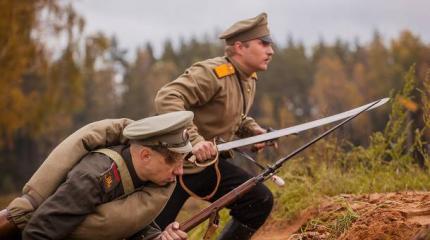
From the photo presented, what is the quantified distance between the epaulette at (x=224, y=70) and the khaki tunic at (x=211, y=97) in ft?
0.06

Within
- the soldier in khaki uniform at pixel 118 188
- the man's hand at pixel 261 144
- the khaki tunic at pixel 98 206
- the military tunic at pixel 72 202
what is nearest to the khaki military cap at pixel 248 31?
the man's hand at pixel 261 144

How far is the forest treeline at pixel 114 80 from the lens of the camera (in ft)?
74.1

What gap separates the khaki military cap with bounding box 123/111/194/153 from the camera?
12.7ft

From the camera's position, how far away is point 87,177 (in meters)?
3.69

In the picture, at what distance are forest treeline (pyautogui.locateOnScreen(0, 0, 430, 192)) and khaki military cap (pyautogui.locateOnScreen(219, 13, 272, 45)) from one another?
4.81 ft

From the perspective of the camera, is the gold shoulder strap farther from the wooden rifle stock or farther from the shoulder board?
the wooden rifle stock

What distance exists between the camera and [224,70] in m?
5.27

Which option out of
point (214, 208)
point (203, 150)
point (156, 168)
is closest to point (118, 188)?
point (156, 168)

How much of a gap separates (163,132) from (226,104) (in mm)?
1414

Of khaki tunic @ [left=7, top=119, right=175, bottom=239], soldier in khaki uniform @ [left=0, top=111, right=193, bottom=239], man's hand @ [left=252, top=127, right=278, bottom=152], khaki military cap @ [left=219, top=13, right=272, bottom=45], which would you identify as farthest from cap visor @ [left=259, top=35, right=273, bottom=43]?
khaki tunic @ [left=7, top=119, right=175, bottom=239]

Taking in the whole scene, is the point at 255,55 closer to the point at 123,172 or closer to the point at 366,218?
the point at 366,218

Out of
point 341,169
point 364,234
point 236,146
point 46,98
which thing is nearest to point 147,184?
point 236,146

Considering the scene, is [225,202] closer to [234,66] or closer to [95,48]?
[234,66]

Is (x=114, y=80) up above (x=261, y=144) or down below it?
below
